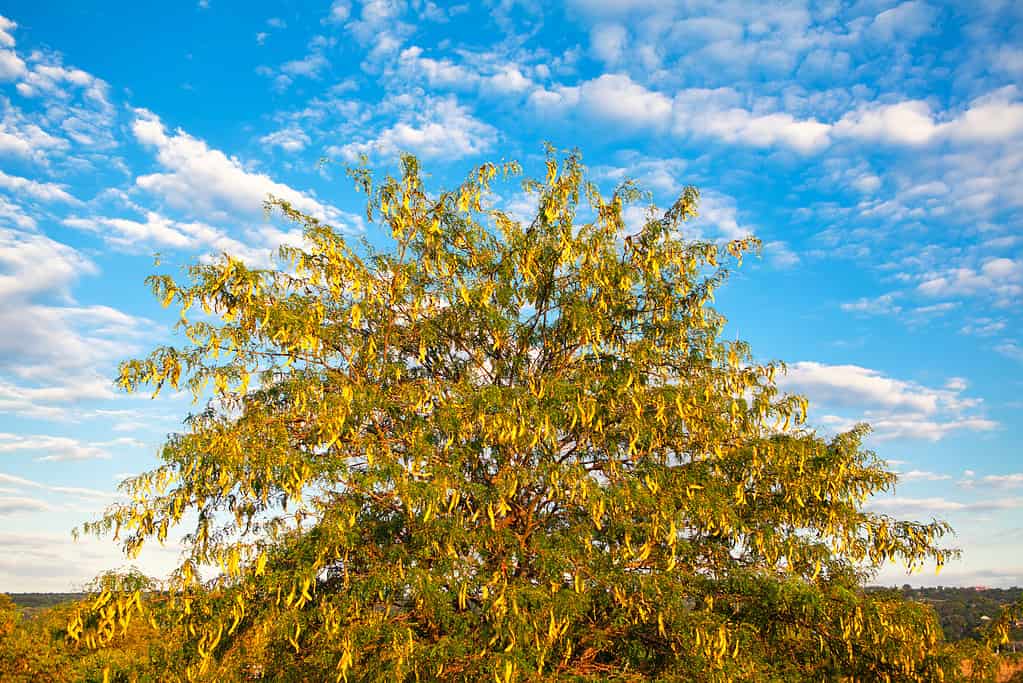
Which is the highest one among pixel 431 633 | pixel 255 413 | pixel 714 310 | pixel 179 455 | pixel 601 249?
pixel 601 249

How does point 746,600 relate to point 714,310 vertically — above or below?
below

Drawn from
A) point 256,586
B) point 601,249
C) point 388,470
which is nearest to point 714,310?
point 601,249

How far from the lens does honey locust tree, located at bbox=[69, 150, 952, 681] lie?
8.67m

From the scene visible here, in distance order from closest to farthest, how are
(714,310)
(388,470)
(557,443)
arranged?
1. (388,470)
2. (557,443)
3. (714,310)

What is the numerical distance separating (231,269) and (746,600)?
747cm

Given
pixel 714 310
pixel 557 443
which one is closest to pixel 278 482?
pixel 557 443

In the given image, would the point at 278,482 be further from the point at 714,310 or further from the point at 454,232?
the point at 714,310

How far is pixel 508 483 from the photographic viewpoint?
9117 millimetres

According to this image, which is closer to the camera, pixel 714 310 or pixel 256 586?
pixel 256 586

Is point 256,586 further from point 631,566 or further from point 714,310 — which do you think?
point 714,310

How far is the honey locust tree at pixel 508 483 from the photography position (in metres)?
8.67

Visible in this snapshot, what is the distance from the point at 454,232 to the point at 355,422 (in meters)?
3.28

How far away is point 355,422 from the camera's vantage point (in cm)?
964

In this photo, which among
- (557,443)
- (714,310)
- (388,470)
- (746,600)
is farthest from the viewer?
(714,310)
